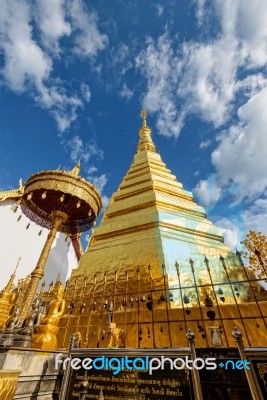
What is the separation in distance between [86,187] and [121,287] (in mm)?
5385

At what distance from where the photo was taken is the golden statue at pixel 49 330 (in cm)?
498

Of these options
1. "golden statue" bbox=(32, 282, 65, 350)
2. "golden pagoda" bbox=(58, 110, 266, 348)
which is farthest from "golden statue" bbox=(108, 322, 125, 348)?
"golden statue" bbox=(32, 282, 65, 350)

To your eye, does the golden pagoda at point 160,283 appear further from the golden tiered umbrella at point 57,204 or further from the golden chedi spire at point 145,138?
the golden chedi spire at point 145,138

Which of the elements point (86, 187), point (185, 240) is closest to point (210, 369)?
point (185, 240)

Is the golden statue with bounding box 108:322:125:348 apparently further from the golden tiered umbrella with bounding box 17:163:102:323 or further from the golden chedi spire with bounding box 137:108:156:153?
the golden chedi spire with bounding box 137:108:156:153

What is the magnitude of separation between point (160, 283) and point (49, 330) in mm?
3189
